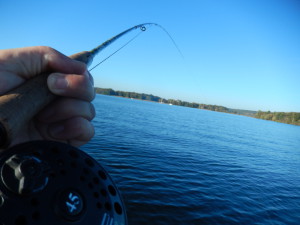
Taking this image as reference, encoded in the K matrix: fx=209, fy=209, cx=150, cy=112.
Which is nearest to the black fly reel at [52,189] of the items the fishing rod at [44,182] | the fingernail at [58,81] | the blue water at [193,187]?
the fishing rod at [44,182]

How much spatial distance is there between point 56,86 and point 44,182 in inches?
30.7

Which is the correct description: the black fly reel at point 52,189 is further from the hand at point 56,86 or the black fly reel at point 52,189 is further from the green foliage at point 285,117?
the green foliage at point 285,117

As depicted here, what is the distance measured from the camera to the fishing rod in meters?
0.98

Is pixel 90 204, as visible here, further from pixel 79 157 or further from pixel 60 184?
pixel 79 157

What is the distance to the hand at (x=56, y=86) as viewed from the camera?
5.32 feet

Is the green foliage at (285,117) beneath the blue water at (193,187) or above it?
above

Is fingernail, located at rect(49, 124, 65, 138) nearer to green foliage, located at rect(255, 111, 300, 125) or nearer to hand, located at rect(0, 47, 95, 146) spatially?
hand, located at rect(0, 47, 95, 146)

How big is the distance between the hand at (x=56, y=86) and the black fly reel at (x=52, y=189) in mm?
561

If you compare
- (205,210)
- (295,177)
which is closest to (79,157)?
(205,210)

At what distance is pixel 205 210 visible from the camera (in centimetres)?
723

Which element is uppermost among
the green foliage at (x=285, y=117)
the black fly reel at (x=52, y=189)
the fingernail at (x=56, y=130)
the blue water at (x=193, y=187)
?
the green foliage at (x=285, y=117)

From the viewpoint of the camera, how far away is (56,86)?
159 cm

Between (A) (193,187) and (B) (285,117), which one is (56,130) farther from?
(B) (285,117)

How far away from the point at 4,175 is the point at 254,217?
28.0 ft
